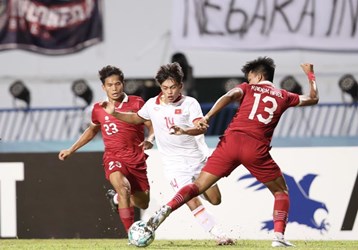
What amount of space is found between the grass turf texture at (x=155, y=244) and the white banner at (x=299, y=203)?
0.54 m

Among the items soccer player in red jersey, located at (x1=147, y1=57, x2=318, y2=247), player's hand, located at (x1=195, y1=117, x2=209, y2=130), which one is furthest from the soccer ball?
player's hand, located at (x1=195, y1=117, x2=209, y2=130)

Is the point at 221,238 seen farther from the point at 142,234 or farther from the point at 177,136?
the point at 142,234

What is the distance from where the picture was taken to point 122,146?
13492 mm

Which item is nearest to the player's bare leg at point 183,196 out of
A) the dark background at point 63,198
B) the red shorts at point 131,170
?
the red shorts at point 131,170

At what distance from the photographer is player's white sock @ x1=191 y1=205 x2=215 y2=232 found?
13.0 metres

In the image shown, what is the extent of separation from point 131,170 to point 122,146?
0.87 ft

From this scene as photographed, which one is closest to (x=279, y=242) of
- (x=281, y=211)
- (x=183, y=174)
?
(x=281, y=211)

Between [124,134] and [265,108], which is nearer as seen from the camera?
[265,108]

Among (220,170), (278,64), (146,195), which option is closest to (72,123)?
(278,64)

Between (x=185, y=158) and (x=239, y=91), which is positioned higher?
(x=239, y=91)

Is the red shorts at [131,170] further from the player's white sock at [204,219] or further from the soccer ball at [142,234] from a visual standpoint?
the soccer ball at [142,234]

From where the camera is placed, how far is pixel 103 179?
15.1 meters

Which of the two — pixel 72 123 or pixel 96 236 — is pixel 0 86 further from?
pixel 96 236

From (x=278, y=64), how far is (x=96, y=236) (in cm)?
665
